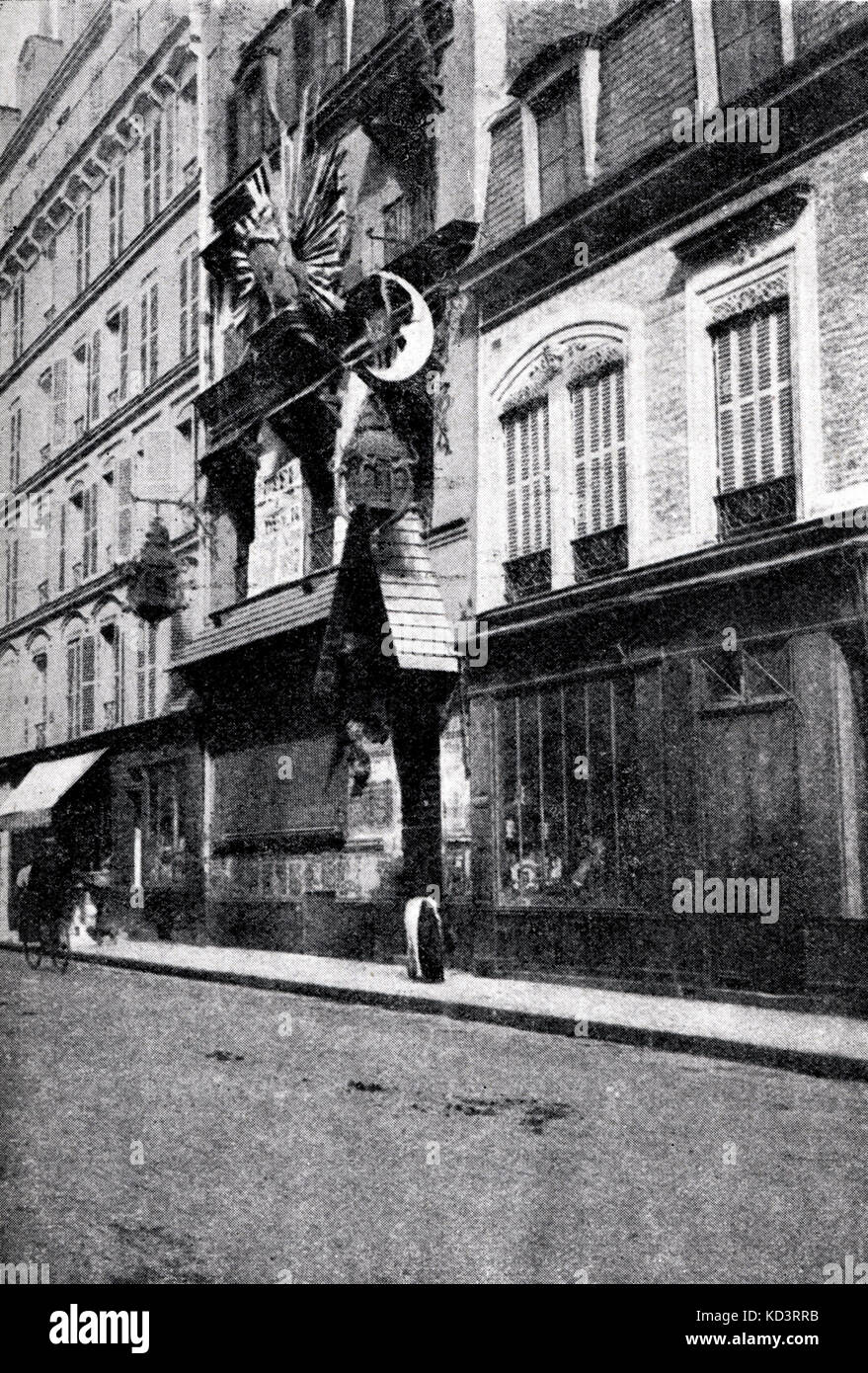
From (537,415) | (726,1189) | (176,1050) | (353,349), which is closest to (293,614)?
(353,349)

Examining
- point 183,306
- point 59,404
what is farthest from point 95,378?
point 59,404

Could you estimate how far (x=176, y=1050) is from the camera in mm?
9391

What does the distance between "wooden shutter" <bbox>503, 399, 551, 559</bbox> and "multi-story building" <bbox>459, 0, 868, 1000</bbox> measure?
0.04 metres

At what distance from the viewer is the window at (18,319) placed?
33.1 ft

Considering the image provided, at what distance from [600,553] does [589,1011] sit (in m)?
5.30

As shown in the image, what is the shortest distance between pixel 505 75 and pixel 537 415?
4675 millimetres

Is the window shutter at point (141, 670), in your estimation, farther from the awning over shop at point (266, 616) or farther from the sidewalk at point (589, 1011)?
the sidewalk at point (589, 1011)

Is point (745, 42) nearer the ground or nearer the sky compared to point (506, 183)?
nearer the ground

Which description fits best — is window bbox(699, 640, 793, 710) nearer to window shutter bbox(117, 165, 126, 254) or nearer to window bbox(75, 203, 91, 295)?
window bbox(75, 203, 91, 295)

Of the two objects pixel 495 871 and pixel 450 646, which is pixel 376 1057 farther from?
pixel 450 646

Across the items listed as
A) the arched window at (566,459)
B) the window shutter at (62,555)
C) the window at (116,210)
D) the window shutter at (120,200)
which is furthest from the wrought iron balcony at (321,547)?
the window shutter at (120,200)

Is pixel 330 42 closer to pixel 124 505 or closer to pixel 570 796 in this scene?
pixel 124 505

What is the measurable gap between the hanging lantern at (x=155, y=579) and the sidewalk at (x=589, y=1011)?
273 inches

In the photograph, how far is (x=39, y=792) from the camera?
2088 centimetres
